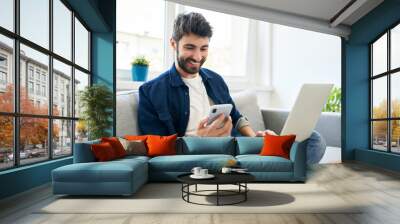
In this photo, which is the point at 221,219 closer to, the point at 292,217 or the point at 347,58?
the point at 292,217

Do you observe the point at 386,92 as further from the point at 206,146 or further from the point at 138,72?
the point at 138,72

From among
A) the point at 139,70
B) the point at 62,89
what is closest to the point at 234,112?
the point at 139,70

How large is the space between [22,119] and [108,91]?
243 cm

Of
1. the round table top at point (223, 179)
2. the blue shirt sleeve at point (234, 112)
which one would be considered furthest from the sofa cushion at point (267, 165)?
the blue shirt sleeve at point (234, 112)

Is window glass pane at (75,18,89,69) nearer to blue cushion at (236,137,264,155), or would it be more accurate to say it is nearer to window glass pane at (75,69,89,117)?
window glass pane at (75,69,89,117)

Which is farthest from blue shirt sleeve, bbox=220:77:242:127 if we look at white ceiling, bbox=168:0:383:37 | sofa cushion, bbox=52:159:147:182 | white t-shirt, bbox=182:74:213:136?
sofa cushion, bbox=52:159:147:182

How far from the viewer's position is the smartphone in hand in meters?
7.61

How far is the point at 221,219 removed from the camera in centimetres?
344

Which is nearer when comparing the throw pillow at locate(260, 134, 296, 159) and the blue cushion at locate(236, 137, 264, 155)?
the throw pillow at locate(260, 134, 296, 159)

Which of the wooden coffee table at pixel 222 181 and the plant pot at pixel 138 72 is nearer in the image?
the wooden coffee table at pixel 222 181

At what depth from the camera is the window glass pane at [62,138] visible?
19.3ft

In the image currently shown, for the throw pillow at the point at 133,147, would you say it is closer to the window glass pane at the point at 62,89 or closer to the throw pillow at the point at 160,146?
the throw pillow at the point at 160,146

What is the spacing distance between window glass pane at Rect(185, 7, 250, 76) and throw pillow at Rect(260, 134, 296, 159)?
4583mm

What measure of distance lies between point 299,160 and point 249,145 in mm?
960
